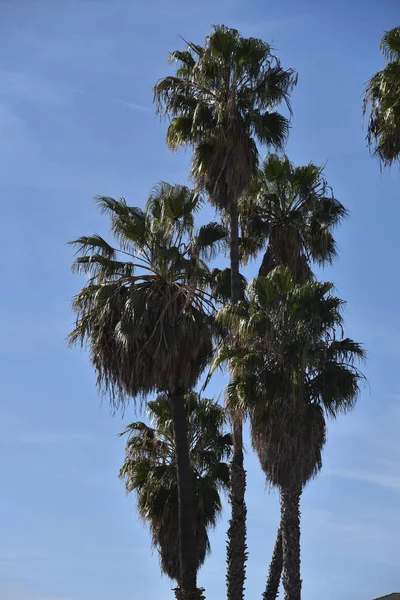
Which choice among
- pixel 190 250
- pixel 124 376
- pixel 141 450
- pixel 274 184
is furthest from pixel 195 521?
pixel 274 184

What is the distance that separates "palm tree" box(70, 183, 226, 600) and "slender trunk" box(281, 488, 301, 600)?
2446mm

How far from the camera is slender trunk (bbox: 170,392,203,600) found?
29.1 metres

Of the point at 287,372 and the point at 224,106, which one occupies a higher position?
the point at 224,106

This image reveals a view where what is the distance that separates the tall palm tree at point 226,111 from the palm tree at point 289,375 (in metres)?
3.29

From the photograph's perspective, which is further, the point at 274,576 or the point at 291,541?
the point at 274,576

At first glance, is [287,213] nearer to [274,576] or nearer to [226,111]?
[226,111]

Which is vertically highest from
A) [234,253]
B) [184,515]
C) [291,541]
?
[234,253]

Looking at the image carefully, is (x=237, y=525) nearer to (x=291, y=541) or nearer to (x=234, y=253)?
(x=291, y=541)

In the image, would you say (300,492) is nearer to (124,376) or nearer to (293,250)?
(124,376)

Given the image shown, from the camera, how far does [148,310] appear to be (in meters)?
29.5

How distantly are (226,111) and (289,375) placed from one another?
8.86 metres

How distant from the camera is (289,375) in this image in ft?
94.1

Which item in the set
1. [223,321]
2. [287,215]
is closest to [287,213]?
[287,215]

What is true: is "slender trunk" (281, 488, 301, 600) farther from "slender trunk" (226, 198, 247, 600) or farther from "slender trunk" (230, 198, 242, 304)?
"slender trunk" (230, 198, 242, 304)
